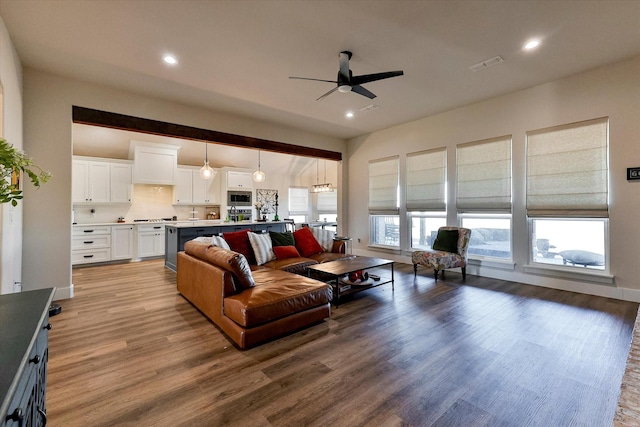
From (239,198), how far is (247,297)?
6409mm

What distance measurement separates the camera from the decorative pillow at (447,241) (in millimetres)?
4973

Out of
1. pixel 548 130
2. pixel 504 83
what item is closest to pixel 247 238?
pixel 504 83

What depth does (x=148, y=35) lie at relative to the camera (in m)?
2.98

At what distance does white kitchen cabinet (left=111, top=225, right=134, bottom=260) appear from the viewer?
6358 mm

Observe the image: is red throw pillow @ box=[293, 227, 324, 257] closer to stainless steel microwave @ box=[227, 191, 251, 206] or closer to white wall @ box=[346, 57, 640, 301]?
white wall @ box=[346, 57, 640, 301]

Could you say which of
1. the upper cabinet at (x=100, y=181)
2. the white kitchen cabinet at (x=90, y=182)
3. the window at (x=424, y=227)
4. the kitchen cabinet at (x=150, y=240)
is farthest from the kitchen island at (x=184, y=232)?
the window at (x=424, y=227)

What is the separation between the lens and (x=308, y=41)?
10.2ft

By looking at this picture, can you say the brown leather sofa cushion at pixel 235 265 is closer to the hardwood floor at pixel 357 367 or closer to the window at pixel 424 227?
the hardwood floor at pixel 357 367

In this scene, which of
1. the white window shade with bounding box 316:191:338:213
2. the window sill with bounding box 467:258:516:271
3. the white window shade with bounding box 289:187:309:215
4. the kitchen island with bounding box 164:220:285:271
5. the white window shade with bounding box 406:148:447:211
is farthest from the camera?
the white window shade with bounding box 316:191:338:213

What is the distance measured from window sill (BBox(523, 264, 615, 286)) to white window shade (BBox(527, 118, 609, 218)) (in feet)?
2.61

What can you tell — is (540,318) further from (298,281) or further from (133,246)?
(133,246)

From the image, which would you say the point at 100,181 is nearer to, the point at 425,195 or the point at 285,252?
the point at 285,252

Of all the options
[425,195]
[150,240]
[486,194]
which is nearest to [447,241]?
[486,194]

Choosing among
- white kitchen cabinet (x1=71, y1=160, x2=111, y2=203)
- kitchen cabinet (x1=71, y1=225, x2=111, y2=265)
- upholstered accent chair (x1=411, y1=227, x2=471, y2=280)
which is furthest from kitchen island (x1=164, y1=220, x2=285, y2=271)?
upholstered accent chair (x1=411, y1=227, x2=471, y2=280)
